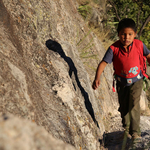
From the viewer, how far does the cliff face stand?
1757 millimetres

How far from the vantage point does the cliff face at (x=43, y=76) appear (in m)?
1.76

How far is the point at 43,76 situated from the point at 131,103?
55.2 inches

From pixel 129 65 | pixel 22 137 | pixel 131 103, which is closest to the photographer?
pixel 22 137

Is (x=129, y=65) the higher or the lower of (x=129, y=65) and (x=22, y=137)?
the higher

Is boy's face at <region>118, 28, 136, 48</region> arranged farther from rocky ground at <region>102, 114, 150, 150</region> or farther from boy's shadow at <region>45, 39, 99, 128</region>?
rocky ground at <region>102, 114, 150, 150</region>

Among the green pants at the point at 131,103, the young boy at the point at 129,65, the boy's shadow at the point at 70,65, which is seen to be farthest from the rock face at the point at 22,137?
the green pants at the point at 131,103

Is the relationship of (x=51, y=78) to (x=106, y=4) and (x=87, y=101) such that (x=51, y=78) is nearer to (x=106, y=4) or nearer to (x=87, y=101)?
(x=87, y=101)

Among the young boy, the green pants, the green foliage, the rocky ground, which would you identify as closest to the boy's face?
the young boy

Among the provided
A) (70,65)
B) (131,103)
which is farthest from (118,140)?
(70,65)

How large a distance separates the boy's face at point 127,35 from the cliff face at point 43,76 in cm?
89

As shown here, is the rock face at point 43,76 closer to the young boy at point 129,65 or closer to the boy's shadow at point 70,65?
the boy's shadow at point 70,65

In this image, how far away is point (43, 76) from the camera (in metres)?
2.43

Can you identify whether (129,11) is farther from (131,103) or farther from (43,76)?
(43,76)

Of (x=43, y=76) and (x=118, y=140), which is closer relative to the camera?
(x=43, y=76)
